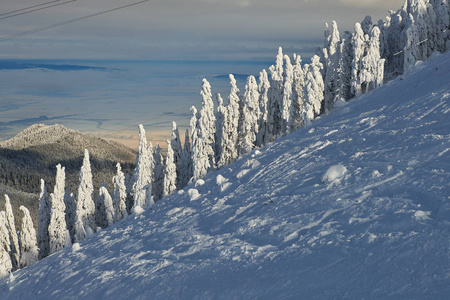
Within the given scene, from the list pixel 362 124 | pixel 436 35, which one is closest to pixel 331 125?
pixel 362 124

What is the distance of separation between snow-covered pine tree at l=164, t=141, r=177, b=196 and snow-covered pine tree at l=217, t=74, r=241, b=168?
5.42 meters

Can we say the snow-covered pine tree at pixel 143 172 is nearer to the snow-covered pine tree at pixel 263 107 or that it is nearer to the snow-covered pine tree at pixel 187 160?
the snow-covered pine tree at pixel 187 160

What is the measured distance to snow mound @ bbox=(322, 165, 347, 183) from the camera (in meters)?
11.0

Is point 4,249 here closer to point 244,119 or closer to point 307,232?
point 244,119

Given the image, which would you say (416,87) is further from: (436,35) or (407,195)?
(436,35)

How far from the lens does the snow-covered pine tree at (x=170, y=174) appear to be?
47.7 m

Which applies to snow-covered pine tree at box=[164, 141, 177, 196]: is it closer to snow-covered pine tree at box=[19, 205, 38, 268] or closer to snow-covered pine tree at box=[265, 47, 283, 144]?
snow-covered pine tree at box=[265, 47, 283, 144]

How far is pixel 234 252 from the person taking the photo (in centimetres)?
912

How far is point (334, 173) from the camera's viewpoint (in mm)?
11164

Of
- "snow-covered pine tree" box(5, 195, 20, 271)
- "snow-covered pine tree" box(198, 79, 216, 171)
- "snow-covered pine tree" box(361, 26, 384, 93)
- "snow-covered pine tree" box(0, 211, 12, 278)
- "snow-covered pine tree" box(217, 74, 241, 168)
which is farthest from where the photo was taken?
"snow-covered pine tree" box(217, 74, 241, 168)

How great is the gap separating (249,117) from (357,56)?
561 inches

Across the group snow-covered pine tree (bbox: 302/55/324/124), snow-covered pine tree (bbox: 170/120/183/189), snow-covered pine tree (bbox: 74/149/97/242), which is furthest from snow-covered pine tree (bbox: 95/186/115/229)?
snow-covered pine tree (bbox: 302/55/324/124)

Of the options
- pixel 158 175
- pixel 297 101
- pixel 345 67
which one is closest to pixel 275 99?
pixel 297 101

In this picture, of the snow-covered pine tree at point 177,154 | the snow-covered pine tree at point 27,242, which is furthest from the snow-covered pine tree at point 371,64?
the snow-covered pine tree at point 27,242
